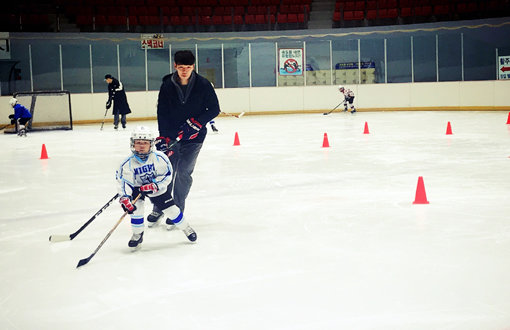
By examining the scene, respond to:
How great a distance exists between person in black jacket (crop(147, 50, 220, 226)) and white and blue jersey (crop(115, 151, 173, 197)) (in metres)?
0.62

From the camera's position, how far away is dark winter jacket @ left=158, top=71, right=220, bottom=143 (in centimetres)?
471

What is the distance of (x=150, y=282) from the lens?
11.1 feet

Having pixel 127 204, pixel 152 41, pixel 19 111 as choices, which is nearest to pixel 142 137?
pixel 127 204

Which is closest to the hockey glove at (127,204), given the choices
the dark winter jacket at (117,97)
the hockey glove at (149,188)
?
the hockey glove at (149,188)

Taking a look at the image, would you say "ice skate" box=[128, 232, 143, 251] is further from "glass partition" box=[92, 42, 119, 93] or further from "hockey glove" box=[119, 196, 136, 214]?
"glass partition" box=[92, 42, 119, 93]

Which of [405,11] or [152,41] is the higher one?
[405,11]

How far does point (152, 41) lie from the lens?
70.8 feet

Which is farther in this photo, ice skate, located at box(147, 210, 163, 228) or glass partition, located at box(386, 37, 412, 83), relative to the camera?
glass partition, located at box(386, 37, 412, 83)

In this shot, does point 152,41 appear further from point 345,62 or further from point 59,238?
point 59,238

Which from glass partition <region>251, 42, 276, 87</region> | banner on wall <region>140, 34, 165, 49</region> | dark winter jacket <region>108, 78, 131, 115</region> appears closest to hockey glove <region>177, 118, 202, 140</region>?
dark winter jacket <region>108, 78, 131, 115</region>

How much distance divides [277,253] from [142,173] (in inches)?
37.5

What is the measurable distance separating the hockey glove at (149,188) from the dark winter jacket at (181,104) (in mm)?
799

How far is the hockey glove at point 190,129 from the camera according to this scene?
4688mm

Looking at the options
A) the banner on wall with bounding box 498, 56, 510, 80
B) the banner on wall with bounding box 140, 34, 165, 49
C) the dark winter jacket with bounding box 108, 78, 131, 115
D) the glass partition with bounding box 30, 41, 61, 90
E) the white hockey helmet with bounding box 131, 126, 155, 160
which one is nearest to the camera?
the white hockey helmet with bounding box 131, 126, 155, 160
